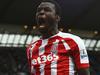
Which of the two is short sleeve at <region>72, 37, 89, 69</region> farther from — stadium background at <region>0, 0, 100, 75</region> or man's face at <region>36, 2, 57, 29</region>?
stadium background at <region>0, 0, 100, 75</region>

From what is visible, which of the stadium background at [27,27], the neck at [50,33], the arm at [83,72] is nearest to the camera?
the arm at [83,72]

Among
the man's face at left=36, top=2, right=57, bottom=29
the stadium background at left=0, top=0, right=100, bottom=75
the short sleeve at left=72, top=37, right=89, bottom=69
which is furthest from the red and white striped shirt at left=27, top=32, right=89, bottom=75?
the stadium background at left=0, top=0, right=100, bottom=75

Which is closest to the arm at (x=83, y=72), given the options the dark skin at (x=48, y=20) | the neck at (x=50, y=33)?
the dark skin at (x=48, y=20)

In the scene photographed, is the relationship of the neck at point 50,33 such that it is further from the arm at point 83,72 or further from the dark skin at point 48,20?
the arm at point 83,72

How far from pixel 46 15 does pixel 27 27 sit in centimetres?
2254

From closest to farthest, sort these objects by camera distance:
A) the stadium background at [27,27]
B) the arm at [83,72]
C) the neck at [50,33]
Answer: the arm at [83,72], the neck at [50,33], the stadium background at [27,27]

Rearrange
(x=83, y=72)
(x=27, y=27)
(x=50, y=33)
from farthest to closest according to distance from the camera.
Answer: (x=27, y=27) → (x=50, y=33) → (x=83, y=72)

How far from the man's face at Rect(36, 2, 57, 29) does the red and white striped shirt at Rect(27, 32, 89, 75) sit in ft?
0.51

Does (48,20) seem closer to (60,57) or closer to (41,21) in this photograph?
(41,21)

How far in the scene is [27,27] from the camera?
25.1m

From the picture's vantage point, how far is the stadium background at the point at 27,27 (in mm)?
22688

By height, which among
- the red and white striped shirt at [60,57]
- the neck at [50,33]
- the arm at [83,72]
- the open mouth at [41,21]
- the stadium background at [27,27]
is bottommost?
the arm at [83,72]

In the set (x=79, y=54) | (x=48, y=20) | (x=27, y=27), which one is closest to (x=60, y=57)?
(x=79, y=54)

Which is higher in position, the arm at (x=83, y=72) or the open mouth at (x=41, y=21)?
the open mouth at (x=41, y=21)
